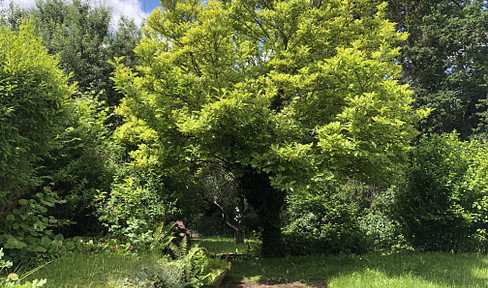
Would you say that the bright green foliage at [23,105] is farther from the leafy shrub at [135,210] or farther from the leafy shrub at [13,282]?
the leafy shrub at [135,210]

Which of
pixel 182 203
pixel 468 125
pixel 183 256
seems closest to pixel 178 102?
pixel 182 203

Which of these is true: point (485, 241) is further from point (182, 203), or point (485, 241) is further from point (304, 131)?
point (182, 203)

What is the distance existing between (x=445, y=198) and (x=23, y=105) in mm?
9357

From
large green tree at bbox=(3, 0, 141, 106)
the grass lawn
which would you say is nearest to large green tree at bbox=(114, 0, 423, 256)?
the grass lawn

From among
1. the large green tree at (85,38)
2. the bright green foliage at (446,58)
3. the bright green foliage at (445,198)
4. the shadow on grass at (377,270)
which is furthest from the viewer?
the bright green foliage at (446,58)

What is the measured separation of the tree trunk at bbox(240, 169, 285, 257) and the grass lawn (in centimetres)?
53

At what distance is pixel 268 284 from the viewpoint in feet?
19.0

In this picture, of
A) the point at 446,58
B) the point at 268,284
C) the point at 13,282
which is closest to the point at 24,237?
the point at 13,282

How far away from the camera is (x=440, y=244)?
334 inches

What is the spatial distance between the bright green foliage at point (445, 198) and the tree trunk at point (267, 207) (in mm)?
3605

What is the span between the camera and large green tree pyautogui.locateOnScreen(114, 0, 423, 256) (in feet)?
18.4

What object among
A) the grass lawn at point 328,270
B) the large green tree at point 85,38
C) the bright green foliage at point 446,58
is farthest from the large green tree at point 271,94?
the bright green foliage at point 446,58

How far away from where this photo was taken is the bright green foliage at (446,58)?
17.7m

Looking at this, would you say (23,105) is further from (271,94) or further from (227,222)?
(227,222)
